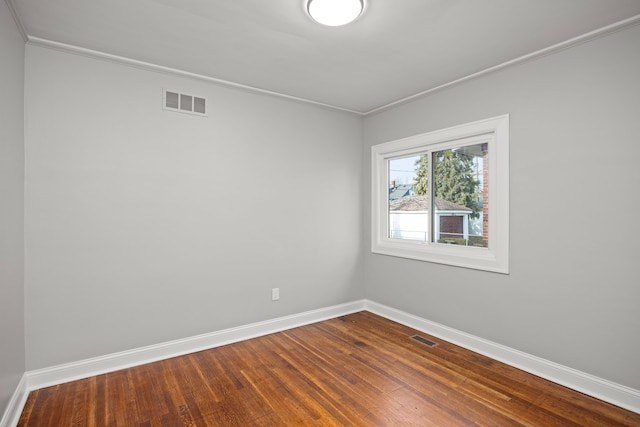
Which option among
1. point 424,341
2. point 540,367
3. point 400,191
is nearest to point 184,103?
point 400,191

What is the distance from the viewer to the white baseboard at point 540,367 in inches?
88.4

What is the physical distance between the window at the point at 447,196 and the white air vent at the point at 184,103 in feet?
7.04

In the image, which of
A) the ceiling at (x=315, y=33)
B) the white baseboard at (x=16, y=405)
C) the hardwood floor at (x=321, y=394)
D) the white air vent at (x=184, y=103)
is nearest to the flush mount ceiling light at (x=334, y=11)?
the ceiling at (x=315, y=33)

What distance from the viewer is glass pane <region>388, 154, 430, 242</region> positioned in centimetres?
379

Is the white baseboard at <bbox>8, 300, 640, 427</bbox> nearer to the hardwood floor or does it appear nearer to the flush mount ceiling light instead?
the hardwood floor

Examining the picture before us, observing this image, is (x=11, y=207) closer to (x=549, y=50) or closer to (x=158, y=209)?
(x=158, y=209)

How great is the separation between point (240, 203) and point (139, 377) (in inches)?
68.2

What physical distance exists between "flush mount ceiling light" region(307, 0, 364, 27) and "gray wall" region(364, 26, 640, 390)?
1.62 meters

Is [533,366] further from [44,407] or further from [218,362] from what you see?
[44,407]

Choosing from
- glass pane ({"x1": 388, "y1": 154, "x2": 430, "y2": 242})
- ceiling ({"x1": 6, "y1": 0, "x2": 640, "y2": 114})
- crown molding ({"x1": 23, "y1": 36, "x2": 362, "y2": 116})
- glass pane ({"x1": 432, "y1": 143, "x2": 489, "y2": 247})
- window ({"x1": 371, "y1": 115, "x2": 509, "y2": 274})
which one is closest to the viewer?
ceiling ({"x1": 6, "y1": 0, "x2": 640, "y2": 114})

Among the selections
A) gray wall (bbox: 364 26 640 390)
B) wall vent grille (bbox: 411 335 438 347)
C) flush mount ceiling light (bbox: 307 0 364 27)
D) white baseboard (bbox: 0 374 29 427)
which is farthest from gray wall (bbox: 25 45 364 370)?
gray wall (bbox: 364 26 640 390)

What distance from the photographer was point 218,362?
2.87 m

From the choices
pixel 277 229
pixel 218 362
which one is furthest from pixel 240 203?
pixel 218 362

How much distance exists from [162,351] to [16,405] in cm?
98
